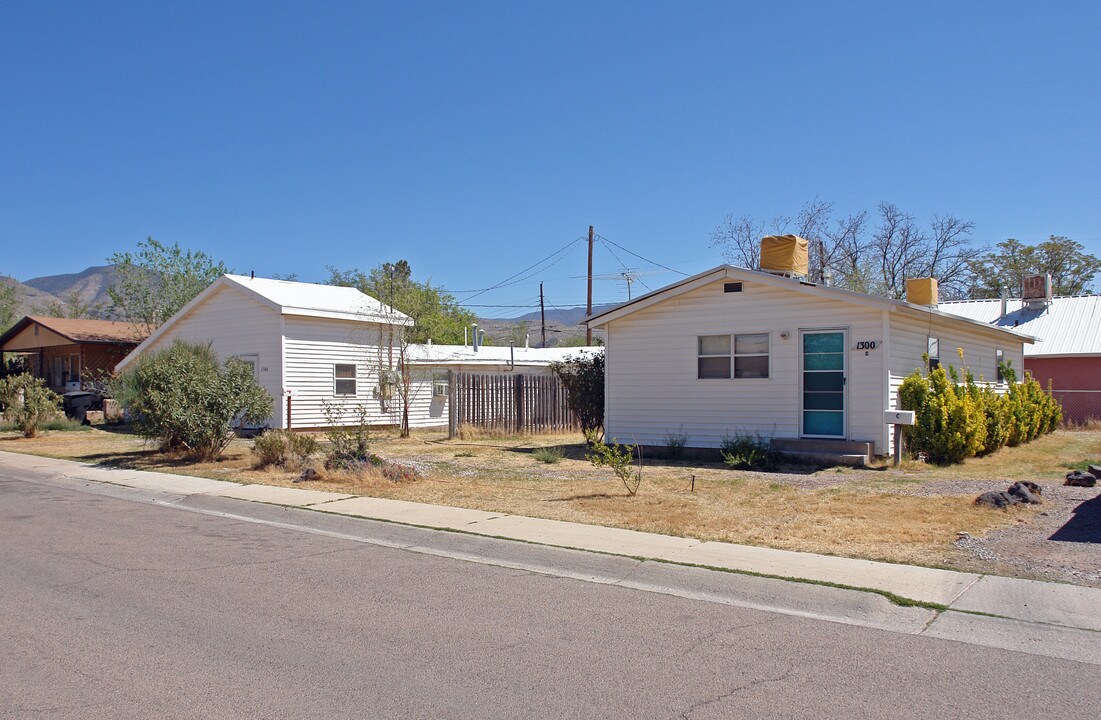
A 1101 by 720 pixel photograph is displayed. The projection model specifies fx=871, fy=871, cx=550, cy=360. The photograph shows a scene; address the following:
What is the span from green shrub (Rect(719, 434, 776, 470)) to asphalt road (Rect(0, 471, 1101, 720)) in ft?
26.7

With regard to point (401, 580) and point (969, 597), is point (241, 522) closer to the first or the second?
point (401, 580)

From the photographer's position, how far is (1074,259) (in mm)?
53156

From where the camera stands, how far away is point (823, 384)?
16.3 metres

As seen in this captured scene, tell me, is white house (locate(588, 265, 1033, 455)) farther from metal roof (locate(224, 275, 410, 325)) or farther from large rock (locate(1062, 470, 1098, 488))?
metal roof (locate(224, 275, 410, 325))

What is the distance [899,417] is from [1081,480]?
3126 mm

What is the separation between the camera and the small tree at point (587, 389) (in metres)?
20.9

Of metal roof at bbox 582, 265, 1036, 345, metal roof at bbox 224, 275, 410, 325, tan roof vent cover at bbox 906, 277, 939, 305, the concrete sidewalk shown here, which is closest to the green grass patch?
metal roof at bbox 224, 275, 410, 325

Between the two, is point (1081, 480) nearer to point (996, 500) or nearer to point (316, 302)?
point (996, 500)

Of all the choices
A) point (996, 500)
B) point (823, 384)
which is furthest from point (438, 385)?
point (996, 500)

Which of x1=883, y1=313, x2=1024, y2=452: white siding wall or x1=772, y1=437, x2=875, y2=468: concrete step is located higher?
x1=883, y1=313, x2=1024, y2=452: white siding wall

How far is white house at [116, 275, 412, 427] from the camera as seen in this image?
2408 cm

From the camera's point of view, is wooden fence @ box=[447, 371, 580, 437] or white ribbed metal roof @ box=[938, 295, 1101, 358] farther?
white ribbed metal roof @ box=[938, 295, 1101, 358]

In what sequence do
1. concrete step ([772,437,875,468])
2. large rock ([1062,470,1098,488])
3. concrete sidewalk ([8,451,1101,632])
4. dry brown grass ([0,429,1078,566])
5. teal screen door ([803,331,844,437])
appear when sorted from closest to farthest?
1. concrete sidewalk ([8,451,1101,632])
2. dry brown grass ([0,429,1078,566])
3. large rock ([1062,470,1098,488])
4. concrete step ([772,437,875,468])
5. teal screen door ([803,331,844,437])

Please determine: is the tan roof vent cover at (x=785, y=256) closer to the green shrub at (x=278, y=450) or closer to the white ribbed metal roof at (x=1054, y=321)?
the green shrub at (x=278, y=450)
